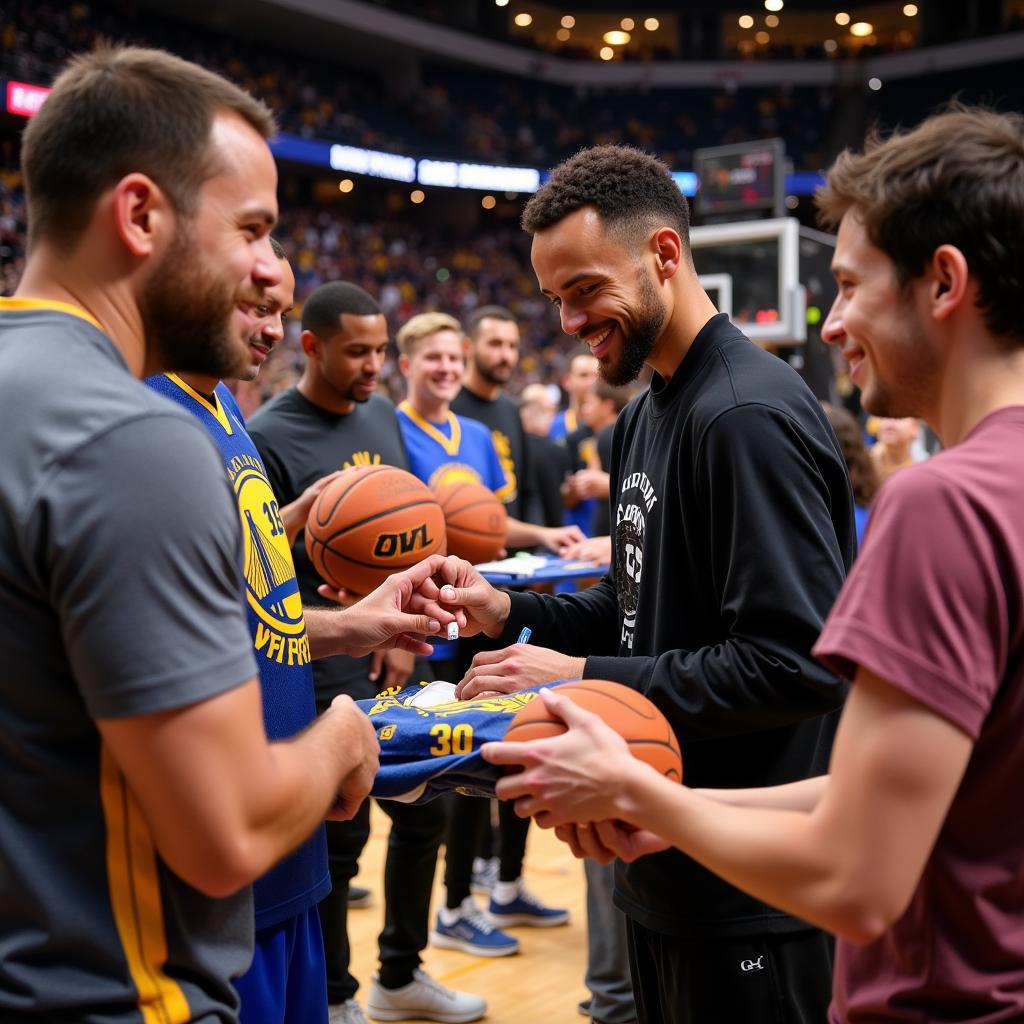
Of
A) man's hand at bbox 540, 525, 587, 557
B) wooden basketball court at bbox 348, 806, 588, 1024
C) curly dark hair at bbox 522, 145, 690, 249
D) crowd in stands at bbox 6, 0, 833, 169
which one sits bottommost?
wooden basketball court at bbox 348, 806, 588, 1024

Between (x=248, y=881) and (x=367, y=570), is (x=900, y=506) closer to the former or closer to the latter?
(x=248, y=881)

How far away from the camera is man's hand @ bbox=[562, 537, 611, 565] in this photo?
180 inches

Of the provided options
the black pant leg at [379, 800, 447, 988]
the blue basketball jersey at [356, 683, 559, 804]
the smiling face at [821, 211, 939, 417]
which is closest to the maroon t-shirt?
the smiling face at [821, 211, 939, 417]

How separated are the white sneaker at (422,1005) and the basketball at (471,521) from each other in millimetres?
1491

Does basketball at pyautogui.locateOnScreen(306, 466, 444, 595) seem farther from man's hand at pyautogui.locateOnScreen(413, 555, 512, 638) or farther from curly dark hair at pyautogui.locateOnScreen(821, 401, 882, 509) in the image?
curly dark hair at pyautogui.locateOnScreen(821, 401, 882, 509)

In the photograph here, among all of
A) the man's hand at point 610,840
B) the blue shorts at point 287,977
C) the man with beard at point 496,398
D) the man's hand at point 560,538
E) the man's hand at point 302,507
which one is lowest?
the blue shorts at point 287,977

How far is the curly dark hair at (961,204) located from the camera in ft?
4.23

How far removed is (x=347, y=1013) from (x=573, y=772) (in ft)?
8.18

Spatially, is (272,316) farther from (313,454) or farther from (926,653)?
(926,653)

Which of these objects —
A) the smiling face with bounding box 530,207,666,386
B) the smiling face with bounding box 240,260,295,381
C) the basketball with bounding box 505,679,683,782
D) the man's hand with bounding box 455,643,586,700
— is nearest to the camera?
the basketball with bounding box 505,679,683,782

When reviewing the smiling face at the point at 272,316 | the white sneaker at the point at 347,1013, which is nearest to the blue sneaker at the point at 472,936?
the white sneaker at the point at 347,1013

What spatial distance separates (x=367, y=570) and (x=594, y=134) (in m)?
26.7

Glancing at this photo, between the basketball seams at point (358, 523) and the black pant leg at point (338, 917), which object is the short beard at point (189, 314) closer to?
the basketball seams at point (358, 523)

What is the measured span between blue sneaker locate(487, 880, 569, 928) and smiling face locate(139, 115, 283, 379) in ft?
12.4
